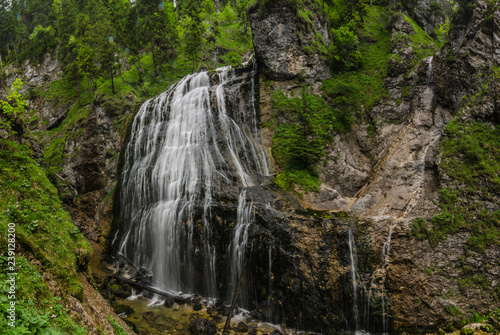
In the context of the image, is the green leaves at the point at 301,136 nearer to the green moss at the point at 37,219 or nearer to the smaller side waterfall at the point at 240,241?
the smaller side waterfall at the point at 240,241

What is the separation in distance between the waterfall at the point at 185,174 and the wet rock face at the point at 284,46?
2.06 metres

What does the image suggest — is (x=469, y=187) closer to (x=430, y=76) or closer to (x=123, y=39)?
(x=430, y=76)

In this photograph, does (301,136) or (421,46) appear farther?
(421,46)

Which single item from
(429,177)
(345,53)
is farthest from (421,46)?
(429,177)

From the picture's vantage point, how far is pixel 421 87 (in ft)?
59.3

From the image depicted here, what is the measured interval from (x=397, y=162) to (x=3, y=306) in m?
16.6

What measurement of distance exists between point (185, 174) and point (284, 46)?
42.9 feet

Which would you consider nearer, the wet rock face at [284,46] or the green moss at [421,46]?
the green moss at [421,46]

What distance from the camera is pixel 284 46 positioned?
2203cm

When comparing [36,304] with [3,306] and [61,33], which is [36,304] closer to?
[3,306]

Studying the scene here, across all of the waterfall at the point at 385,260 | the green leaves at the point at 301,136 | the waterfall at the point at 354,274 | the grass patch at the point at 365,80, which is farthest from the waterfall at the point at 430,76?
the waterfall at the point at 354,274

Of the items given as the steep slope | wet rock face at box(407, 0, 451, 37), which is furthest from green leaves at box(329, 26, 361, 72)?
wet rock face at box(407, 0, 451, 37)

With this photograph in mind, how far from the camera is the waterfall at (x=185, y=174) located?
14.6 m

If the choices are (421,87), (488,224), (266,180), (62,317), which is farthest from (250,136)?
(62,317)
